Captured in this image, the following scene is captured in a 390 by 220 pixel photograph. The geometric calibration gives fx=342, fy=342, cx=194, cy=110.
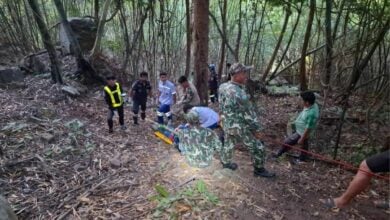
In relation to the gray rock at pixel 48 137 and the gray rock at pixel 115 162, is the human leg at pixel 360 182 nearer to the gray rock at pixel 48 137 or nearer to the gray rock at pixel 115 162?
the gray rock at pixel 115 162

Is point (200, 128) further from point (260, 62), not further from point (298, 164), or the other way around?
point (260, 62)

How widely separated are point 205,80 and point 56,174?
3.53 metres

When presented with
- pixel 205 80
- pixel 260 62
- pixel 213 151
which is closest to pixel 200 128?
pixel 213 151

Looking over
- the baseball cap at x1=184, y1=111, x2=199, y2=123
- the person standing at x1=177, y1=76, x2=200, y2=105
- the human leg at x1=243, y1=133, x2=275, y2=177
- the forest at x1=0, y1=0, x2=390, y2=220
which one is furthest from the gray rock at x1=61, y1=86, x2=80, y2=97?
the human leg at x1=243, y1=133, x2=275, y2=177

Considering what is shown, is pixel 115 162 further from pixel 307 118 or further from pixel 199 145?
pixel 307 118

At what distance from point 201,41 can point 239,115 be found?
9.22ft

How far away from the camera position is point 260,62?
47.5ft

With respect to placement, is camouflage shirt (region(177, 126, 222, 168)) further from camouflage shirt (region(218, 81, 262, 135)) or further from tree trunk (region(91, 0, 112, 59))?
tree trunk (region(91, 0, 112, 59))

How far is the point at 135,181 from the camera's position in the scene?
14.0 feet

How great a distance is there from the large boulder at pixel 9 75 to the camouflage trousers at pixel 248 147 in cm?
658

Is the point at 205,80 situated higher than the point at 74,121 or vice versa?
the point at 205,80

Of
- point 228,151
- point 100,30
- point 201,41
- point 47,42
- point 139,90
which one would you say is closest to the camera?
point 228,151

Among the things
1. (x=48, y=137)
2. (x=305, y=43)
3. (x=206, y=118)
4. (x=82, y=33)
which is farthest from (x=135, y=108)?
(x=82, y=33)

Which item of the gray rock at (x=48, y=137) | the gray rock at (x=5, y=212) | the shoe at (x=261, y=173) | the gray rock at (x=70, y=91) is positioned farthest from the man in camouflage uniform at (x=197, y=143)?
the gray rock at (x=70, y=91)
